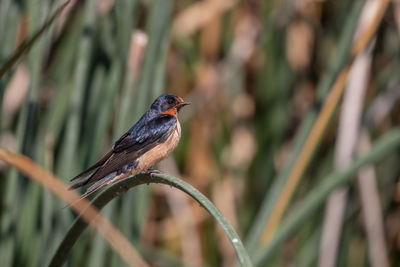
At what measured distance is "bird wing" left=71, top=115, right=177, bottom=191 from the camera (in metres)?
1.41

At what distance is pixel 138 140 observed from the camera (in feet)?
5.29

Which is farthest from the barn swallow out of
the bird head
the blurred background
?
the blurred background

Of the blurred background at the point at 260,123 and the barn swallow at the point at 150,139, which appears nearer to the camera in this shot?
the barn swallow at the point at 150,139

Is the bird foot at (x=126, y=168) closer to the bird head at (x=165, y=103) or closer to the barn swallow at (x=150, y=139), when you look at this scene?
the barn swallow at (x=150, y=139)

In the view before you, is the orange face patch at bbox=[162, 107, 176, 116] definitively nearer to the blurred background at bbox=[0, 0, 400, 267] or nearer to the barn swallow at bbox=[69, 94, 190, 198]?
the barn swallow at bbox=[69, 94, 190, 198]

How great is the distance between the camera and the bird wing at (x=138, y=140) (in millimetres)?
1414

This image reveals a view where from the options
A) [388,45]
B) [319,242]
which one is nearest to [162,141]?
[319,242]

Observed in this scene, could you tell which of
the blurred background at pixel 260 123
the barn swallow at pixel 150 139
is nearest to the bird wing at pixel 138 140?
the barn swallow at pixel 150 139

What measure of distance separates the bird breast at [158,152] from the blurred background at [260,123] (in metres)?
0.09

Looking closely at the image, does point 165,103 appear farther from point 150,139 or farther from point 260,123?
point 260,123

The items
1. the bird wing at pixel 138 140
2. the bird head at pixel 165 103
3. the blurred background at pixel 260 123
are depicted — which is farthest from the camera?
the blurred background at pixel 260 123

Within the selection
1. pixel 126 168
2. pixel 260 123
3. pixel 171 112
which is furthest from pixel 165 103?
pixel 260 123

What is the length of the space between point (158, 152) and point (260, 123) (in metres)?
1.17

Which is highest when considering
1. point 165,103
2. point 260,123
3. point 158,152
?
point 165,103
